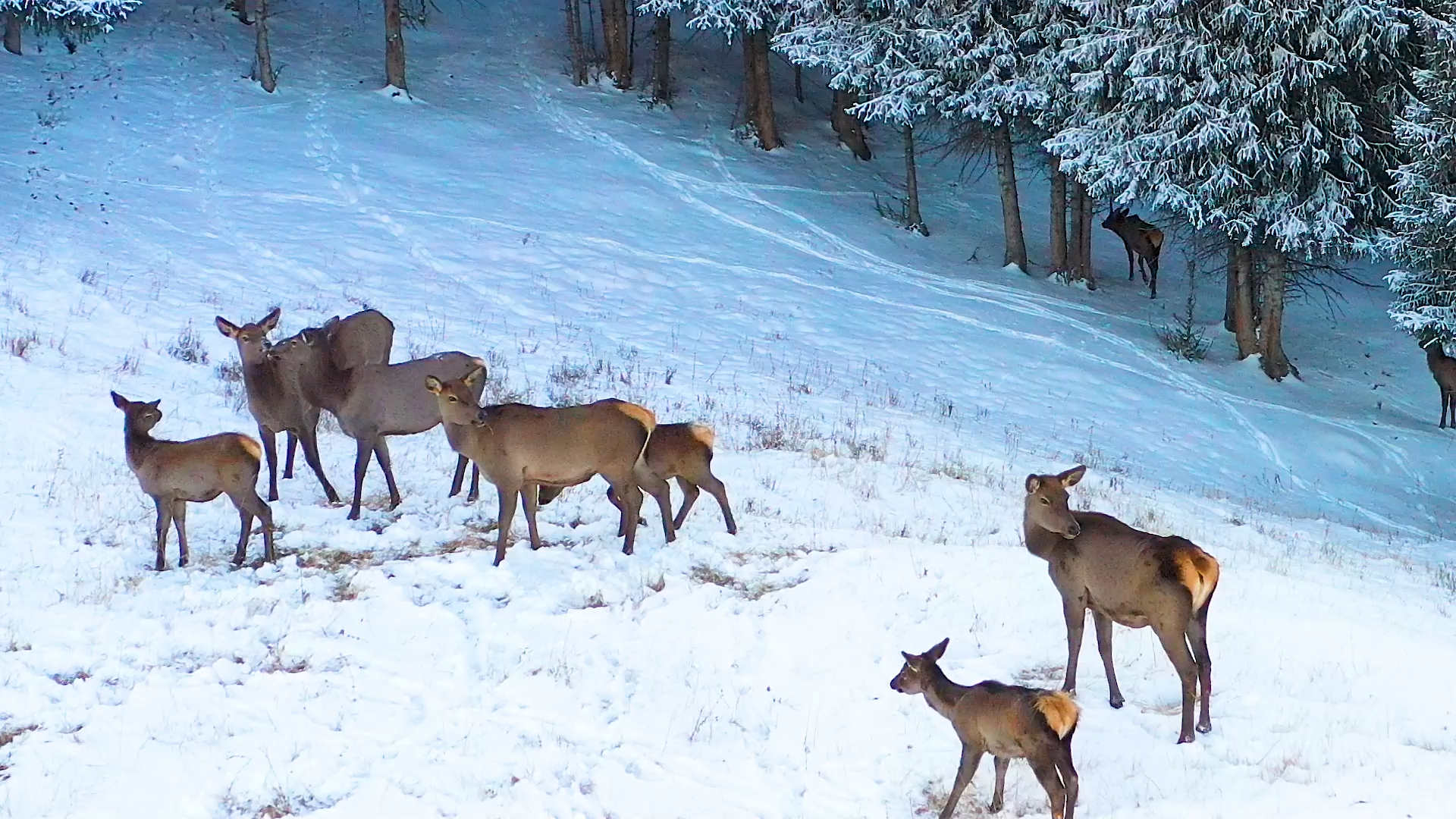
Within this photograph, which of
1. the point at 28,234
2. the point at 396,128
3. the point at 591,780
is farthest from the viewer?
the point at 396,128

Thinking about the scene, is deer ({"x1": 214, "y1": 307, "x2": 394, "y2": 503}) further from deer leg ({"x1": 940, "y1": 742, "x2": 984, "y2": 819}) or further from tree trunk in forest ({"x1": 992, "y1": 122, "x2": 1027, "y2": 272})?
tree trunk in forest ({"x1": 992, "y1": 122, "x2": 1027, "y2": 272})

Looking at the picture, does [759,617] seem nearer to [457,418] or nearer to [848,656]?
[848,656]

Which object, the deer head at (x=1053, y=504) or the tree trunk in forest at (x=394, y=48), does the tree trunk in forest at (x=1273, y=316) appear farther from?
the tree trunk in forest at (x=394, y=48)

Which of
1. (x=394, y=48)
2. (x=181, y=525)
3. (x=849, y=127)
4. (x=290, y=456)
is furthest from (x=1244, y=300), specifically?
(x=394, y=48)

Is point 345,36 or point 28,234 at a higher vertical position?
point 345,36

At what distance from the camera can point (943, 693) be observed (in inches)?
273

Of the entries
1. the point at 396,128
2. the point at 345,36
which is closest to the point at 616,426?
the point at 396,128

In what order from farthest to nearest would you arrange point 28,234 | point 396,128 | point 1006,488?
point 396,128 < point 28,234 < point 1006,488

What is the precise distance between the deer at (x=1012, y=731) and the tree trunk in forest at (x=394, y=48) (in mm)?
32359

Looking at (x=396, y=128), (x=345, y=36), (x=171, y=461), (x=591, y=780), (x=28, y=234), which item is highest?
(x=345, y=36)

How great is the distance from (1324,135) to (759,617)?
19.3 metres

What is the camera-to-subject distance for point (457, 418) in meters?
9.72

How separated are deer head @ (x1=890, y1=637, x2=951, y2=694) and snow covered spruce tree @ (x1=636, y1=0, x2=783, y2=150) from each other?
96.0 feet

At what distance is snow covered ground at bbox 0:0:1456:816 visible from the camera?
721cm
